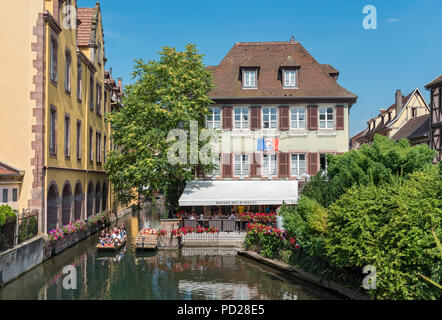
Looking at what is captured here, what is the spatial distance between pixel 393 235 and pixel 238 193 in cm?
1551

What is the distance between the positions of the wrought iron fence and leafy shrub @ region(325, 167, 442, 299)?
11.0m

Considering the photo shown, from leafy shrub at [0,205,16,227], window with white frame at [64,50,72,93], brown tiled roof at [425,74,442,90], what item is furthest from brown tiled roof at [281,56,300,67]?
leafy shrub at [0,205,16,227]

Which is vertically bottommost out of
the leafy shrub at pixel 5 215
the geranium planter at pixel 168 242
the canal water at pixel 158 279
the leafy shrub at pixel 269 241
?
the canal water at pixel 158 279

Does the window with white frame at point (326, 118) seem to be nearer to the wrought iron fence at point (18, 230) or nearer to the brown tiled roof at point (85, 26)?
the brown tiled roof at point (85, 26)

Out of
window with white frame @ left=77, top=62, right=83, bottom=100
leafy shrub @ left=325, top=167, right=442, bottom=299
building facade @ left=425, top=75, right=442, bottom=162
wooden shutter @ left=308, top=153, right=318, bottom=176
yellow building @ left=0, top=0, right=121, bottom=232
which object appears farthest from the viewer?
building facade @ left=425, top=75, right=442, bottom=162

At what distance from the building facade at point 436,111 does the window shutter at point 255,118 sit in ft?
44.8

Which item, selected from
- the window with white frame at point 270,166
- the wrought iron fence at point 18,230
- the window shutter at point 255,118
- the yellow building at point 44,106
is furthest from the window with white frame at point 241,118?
the wrought iron fence at point 18,230

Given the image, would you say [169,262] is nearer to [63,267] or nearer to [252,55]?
[63,267]

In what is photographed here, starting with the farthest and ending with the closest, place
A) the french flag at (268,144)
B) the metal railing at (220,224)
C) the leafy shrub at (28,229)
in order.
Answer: the french flag at (268,144), the metal railing at (220,224), the leafy shrub at (28,229)

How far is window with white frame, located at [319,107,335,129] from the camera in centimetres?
2931

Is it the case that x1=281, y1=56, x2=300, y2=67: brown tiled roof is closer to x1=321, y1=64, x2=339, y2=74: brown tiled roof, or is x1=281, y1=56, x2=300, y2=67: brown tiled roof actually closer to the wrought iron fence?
x1=321, y1=64, x2=339, y2=74: brown tiled roof

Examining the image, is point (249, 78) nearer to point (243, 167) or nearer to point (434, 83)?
point (243, 167)

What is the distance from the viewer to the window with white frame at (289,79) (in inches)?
1176

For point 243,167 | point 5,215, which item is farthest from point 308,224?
point 243,167
